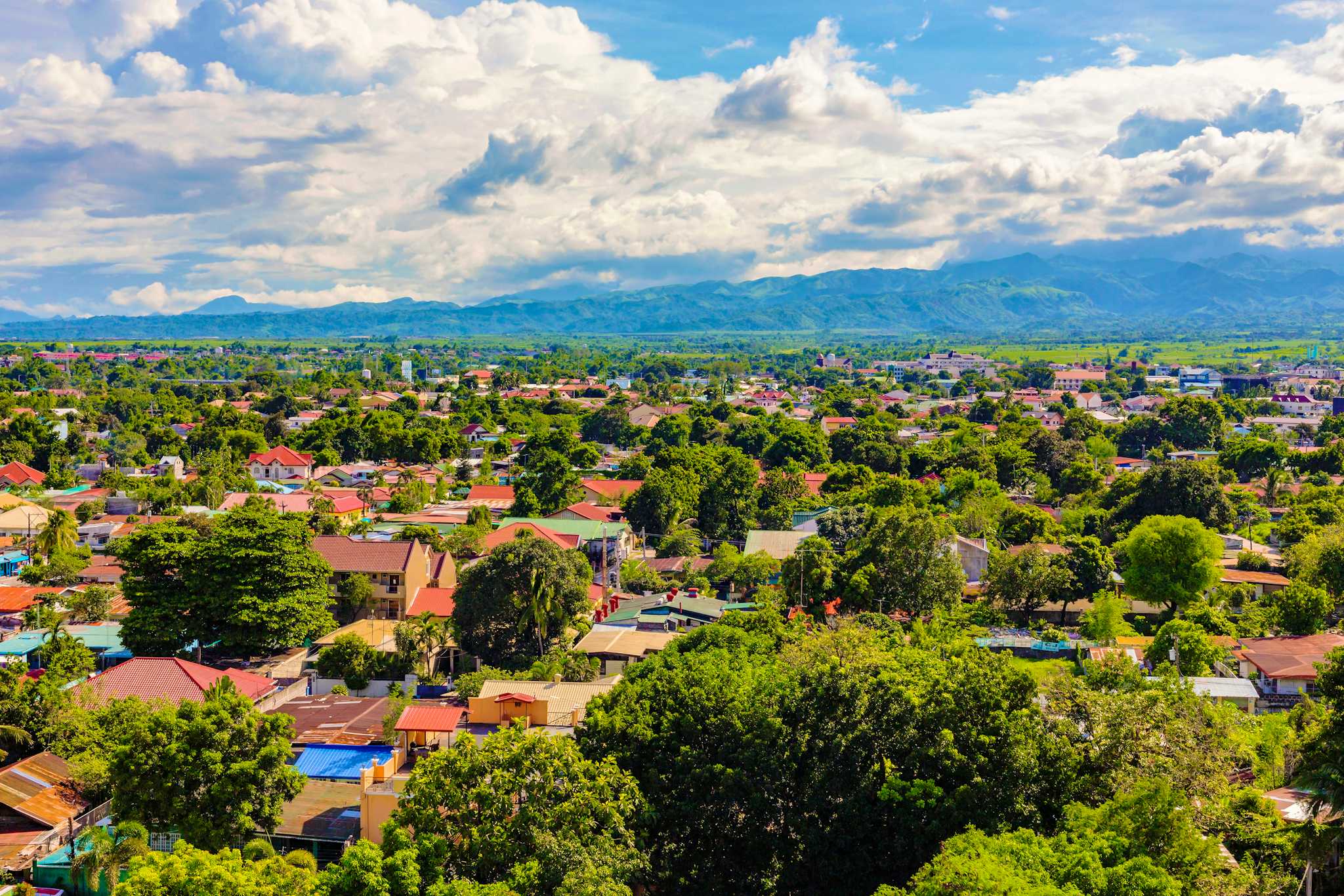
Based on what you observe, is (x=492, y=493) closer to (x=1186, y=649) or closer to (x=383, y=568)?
(x=383, y=568)

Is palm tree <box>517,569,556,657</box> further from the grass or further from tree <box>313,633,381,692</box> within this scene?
the grass

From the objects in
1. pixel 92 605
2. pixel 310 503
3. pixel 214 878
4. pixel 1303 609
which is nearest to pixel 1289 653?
pixel 1303 609

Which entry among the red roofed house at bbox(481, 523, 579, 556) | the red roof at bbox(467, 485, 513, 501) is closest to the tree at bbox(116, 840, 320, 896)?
the red roofed house at bbox(481, 523, 579, 556)

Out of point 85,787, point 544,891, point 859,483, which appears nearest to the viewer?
point 544,891

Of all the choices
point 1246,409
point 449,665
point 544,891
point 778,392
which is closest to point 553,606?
point 449,665

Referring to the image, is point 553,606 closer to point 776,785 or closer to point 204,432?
point 776,785

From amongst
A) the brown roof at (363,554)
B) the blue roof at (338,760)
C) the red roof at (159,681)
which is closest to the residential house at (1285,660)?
the blue roof at (338,760)
